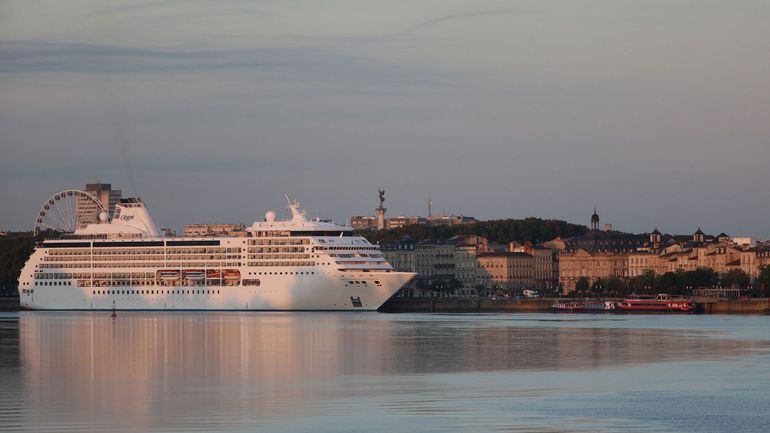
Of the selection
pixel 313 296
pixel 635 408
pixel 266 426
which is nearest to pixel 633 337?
pixel 635 408

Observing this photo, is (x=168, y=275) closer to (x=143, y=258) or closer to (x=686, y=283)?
(x=143, y=258)

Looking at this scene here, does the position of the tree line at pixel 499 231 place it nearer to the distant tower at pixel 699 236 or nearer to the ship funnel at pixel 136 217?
the distant tower at pixel 699 236

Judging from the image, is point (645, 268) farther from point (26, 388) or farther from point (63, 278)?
point (26, 388)

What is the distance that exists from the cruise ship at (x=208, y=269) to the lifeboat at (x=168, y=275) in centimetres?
7

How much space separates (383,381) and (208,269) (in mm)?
77796

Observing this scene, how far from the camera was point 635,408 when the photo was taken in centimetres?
3934

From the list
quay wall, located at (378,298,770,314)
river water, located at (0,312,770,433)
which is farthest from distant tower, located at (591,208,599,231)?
river water, located at (0,312,770,433)

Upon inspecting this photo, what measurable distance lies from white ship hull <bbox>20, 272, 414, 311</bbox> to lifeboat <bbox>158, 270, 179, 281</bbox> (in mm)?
850

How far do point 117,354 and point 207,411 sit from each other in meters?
20.9

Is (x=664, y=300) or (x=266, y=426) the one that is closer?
(x=266, y=426)

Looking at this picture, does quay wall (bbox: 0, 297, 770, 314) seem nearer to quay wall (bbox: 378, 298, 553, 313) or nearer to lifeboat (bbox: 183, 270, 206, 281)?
quay wall (bbox: 378, 298, 553, 313)

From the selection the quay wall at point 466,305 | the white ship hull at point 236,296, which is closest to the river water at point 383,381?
the white ship hull at point 236,296

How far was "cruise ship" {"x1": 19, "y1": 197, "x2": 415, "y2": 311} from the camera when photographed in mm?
116062

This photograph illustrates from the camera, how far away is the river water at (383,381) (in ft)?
120
